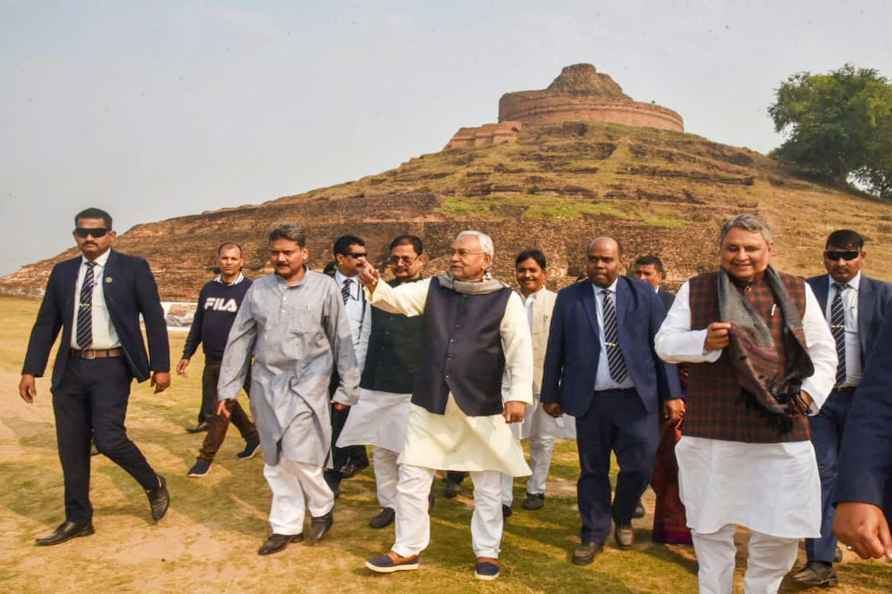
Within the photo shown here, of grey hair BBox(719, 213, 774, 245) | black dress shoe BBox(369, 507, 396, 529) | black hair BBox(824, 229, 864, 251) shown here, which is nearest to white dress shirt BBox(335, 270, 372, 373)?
black dress shoe BBox(369, 507, 396, 529)

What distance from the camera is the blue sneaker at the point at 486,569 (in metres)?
3.77

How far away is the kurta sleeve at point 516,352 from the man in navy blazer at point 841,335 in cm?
175

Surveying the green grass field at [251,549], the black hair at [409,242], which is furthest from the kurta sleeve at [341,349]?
the green grass field at [251,549]

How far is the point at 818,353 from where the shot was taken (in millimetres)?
3033

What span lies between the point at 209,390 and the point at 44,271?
31.2 meters

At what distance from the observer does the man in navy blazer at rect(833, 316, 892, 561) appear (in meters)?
1.78

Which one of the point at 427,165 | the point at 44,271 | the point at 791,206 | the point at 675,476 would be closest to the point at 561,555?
the point at 675,476

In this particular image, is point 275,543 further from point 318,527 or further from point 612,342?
point 612,342

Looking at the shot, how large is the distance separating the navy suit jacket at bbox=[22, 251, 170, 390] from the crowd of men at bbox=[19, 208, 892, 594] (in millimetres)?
13

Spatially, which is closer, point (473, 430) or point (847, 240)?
point (473, 430)

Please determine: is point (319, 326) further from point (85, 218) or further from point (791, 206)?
point (791, 206)

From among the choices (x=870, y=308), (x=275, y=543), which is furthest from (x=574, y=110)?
(x=275, y=543)

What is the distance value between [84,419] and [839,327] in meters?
4.61

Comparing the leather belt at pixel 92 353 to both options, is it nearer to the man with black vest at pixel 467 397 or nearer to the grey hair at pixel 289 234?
the grey hair at pixel 289 234
